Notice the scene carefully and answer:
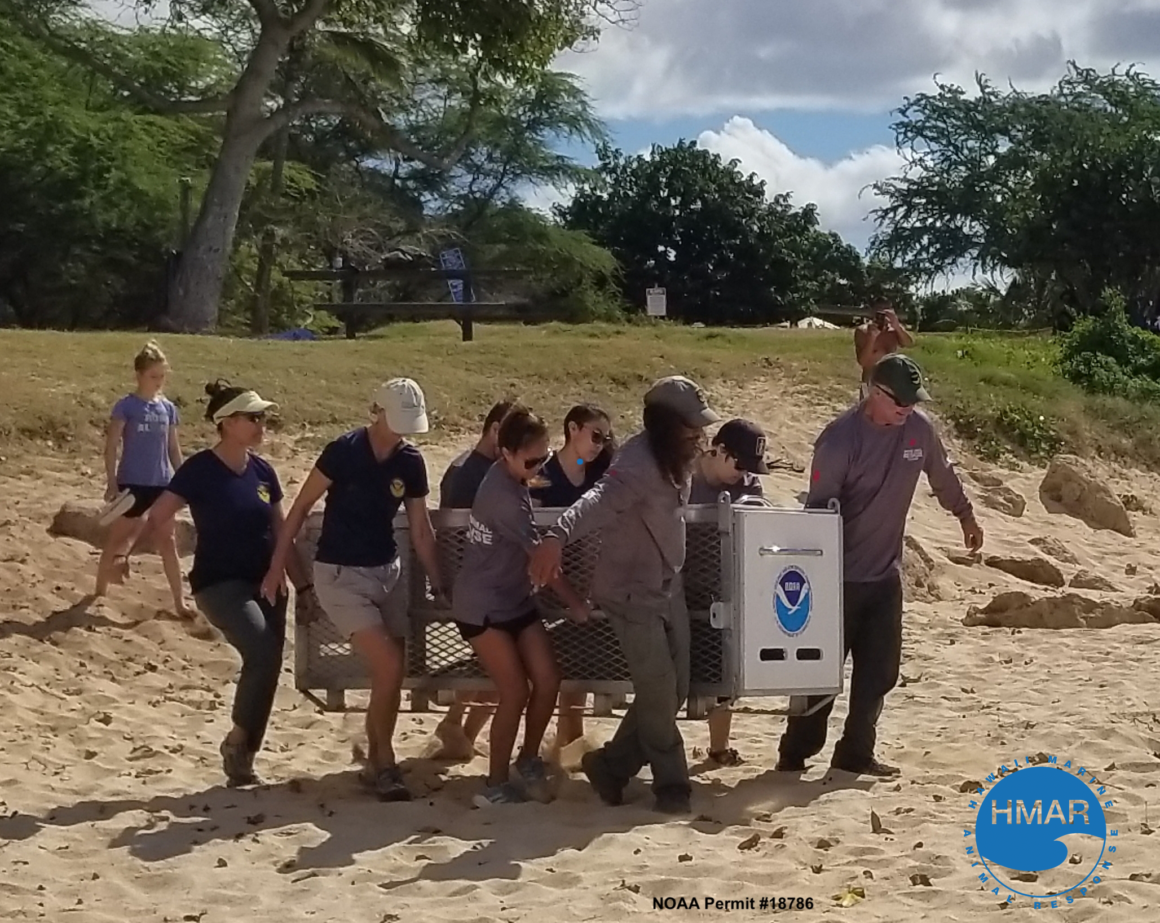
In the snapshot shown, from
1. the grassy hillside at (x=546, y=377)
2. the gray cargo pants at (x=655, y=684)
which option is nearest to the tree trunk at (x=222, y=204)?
the grassy hillside at (x=546, y=377)

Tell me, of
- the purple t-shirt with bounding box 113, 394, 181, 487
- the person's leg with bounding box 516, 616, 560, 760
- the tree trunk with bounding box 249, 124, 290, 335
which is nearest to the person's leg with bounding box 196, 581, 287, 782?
the person's leg with bounding box 516, 616, 560, 760

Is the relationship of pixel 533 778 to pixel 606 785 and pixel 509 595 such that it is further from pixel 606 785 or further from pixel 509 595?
pixel 509 595

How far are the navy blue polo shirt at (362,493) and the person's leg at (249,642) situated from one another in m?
0.39

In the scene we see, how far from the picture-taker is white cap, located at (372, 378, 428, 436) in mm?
7113

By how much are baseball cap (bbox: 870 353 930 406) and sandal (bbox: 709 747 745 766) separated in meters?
1.76

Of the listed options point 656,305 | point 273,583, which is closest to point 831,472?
point 273,583

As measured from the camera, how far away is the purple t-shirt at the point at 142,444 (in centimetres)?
1044

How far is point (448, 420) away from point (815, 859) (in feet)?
33.8

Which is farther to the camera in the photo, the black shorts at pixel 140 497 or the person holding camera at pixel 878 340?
the black shorts at pixel 140 497

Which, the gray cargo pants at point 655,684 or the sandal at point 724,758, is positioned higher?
the gray cargo pants at point 655,684

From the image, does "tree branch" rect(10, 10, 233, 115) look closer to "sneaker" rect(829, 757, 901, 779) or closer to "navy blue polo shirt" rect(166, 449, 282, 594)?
"navy blue polo shirt" rect(166, 449, 282, 594)

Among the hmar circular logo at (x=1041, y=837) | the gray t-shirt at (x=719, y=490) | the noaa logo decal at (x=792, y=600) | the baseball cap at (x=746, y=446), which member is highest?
the baseball cap at (x=746, y=446)

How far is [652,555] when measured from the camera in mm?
6848

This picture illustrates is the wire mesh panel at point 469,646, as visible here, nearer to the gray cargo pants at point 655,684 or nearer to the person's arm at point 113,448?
the gray cargo pants at point 655,684
